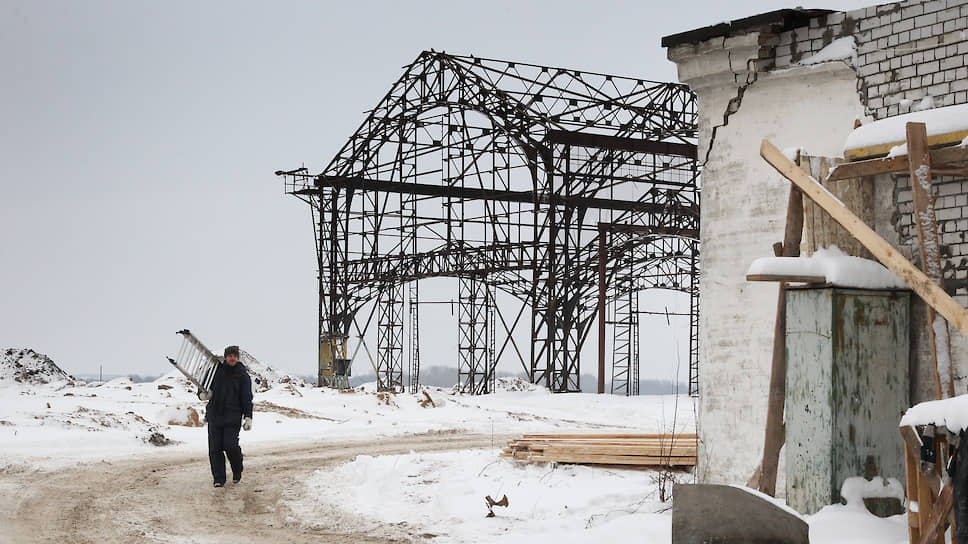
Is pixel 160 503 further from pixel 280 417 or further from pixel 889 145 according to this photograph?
pixel 280 417

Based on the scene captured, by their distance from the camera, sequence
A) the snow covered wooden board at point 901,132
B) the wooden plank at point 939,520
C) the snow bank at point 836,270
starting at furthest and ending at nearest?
the snow bank at point 836,270 → the snow covered wooden board at point 901,132 → the wooden plank at point 939,520

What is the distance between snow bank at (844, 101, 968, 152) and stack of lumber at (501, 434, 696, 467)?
12.6ft

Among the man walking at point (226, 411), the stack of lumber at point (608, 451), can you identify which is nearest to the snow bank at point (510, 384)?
the stack of lumber at point (608, 451)

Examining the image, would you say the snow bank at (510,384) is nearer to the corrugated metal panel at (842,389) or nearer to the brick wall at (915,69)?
the brick wall at (915,69)

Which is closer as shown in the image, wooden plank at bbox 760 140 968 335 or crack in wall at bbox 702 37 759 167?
wooden plank at bbox 760 140 968 335

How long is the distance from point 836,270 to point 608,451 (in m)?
4.27

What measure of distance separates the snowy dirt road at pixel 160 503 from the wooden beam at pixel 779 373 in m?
3.36

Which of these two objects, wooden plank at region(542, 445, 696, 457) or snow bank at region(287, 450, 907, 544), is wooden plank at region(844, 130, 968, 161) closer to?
snow bank at region(287, 450, 907, 544)

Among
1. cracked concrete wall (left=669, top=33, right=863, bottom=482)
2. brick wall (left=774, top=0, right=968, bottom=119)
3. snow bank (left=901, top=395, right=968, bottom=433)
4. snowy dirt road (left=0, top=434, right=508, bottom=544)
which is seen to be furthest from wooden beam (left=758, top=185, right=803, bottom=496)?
snowy dirt road (left=0, top=434, right=508, bottom=544)

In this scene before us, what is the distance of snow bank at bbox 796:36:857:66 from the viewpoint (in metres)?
9.55

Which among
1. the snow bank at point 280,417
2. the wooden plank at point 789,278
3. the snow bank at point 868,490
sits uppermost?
the wooden plank at point 789,278

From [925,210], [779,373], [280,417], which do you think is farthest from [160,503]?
[280,417]

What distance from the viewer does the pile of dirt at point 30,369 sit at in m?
31.6

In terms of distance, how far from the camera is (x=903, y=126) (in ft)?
28.0
